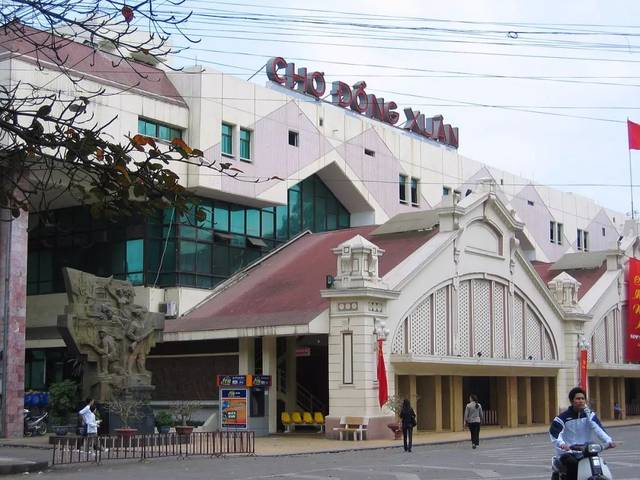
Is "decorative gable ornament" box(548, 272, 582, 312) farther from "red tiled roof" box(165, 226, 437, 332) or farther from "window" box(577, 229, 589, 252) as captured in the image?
"window" box(577, 229, 589, 252)

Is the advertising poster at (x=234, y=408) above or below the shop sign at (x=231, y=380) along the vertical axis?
below

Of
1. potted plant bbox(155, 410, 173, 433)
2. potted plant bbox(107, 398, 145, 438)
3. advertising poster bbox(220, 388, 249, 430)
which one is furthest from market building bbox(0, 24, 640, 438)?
potted plant bbox(107, 398, 145, 438)

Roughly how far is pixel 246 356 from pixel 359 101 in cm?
1777

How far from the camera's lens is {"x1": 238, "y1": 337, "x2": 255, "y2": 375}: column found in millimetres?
38938

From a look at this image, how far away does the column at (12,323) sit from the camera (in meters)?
36.7

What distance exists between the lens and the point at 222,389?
3734cm

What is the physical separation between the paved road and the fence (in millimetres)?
730

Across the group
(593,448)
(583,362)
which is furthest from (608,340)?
(593,448)

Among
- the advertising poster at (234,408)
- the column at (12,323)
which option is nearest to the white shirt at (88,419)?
the advertising poster at (234,408)

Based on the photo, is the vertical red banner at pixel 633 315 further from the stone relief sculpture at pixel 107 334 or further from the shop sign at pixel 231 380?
the stone relief sculpture at pixel 107 334

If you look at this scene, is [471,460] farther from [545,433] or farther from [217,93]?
[217,93]

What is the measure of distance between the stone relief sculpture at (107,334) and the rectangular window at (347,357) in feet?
21.8

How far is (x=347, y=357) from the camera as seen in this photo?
35.7m

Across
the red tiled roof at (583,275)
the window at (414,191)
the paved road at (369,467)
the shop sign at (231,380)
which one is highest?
the window at (414,191)
